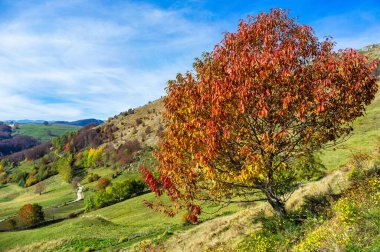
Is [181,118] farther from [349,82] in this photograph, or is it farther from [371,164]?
[371,164]

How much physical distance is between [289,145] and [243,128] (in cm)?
305

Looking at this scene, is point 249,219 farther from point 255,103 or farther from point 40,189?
point 40,189

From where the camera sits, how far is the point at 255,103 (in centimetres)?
1228

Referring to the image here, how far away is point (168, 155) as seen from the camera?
47.4 ft

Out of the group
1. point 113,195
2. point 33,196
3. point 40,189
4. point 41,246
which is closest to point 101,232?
point 41,246

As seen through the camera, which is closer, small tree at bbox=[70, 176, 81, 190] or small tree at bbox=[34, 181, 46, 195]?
small tree at bbox=[70, 176, 81, 190]

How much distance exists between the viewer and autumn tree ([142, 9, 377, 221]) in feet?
38.7

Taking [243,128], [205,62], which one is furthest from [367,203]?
[205,62]

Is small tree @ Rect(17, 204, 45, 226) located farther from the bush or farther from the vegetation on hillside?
the bush

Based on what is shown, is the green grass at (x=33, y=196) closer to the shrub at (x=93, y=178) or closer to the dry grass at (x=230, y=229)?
the shrub at (x=93, y=178)

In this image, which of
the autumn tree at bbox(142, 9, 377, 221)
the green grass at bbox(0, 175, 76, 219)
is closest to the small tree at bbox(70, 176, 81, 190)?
the green grass at bbox(0, 175, 76, 219)

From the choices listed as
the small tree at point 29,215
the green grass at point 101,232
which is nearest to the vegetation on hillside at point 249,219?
the green grass at point 101,232

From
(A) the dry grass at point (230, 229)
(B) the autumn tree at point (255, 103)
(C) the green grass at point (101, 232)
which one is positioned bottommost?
(C) the green grass at point (101, 232)

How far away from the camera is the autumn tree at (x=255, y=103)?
11.8 metres
